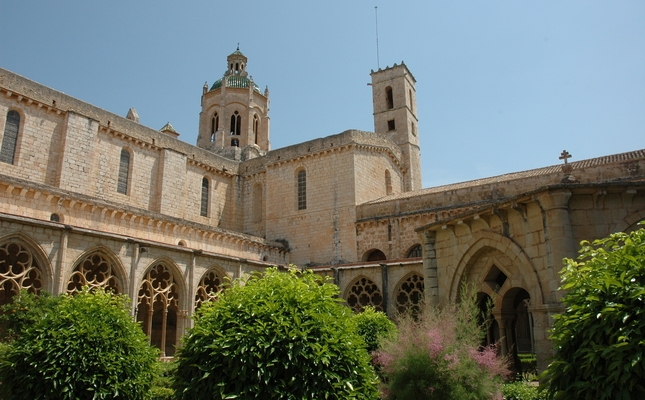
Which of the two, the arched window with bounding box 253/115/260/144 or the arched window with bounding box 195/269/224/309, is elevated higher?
the arched window with bounding box 253/115/260/144

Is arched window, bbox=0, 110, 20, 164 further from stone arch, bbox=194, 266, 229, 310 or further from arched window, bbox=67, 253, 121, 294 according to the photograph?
stone arch, bbox=194, 266, 229, 310

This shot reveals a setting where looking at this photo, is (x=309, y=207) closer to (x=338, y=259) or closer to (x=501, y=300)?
(x=338, y=259)

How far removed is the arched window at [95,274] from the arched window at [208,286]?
2.95 metres

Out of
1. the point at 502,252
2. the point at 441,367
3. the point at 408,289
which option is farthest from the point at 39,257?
the point at 408,289

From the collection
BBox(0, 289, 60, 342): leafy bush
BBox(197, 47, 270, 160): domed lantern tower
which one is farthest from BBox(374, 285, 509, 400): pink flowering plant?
BBox(197, 47, 270, 160): domed lantern tower

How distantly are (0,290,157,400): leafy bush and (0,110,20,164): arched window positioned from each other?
49.5 ft

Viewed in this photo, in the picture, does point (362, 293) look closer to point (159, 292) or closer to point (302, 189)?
point (159, 292)

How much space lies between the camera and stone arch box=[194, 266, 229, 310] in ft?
53.3

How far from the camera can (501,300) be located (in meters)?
9.72

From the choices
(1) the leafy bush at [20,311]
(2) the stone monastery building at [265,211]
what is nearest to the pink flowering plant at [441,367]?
(2) the stone monastery building at [265,211]

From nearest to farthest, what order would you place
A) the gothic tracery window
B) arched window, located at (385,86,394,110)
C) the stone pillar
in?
the stone pillar
the gothic tracery window
arched window, located at (385,86,394,110)

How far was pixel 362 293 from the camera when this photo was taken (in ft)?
64.7

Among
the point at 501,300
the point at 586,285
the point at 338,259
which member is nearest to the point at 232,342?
the point at 586,285

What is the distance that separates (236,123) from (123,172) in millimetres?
12624
